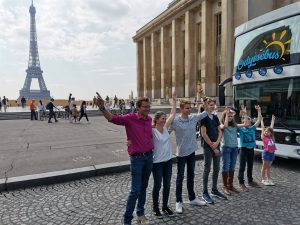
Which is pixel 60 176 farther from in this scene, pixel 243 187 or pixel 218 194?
pixel 243 187

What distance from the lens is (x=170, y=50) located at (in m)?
53.6

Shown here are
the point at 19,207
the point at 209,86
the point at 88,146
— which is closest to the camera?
the point at 19,207

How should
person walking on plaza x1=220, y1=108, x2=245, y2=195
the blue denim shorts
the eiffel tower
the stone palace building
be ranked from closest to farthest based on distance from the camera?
1. person walking on plaza x1=220, y1=108, x2=245, y2=195
2. the blue denim shorts
3. the stone palace building
4. the eiffel tower

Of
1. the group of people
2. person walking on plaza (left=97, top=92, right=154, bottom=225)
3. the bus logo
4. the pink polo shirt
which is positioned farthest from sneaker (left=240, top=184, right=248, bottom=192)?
the bus logo

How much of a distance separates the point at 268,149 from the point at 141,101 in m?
3.36

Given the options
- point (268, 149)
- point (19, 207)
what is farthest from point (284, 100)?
point (19, 207)

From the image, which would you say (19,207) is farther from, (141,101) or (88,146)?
(88,146)

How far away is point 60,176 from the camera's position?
6082 mm

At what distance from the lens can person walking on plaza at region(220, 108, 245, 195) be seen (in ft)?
16.5

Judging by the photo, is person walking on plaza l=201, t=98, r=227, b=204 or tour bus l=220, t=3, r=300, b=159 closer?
person walking on plaza l=201, t=98, r=227, b=204

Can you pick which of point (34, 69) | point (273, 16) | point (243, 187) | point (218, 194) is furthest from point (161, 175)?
point (34, 69)

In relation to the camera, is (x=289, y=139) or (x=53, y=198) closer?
(x=53, y=198)

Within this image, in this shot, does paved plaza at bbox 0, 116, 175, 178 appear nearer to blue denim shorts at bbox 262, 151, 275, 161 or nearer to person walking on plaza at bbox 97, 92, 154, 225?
person walking on plaza at bbox 97, 92, 154, 225

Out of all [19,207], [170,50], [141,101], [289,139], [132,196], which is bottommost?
[19,207]
